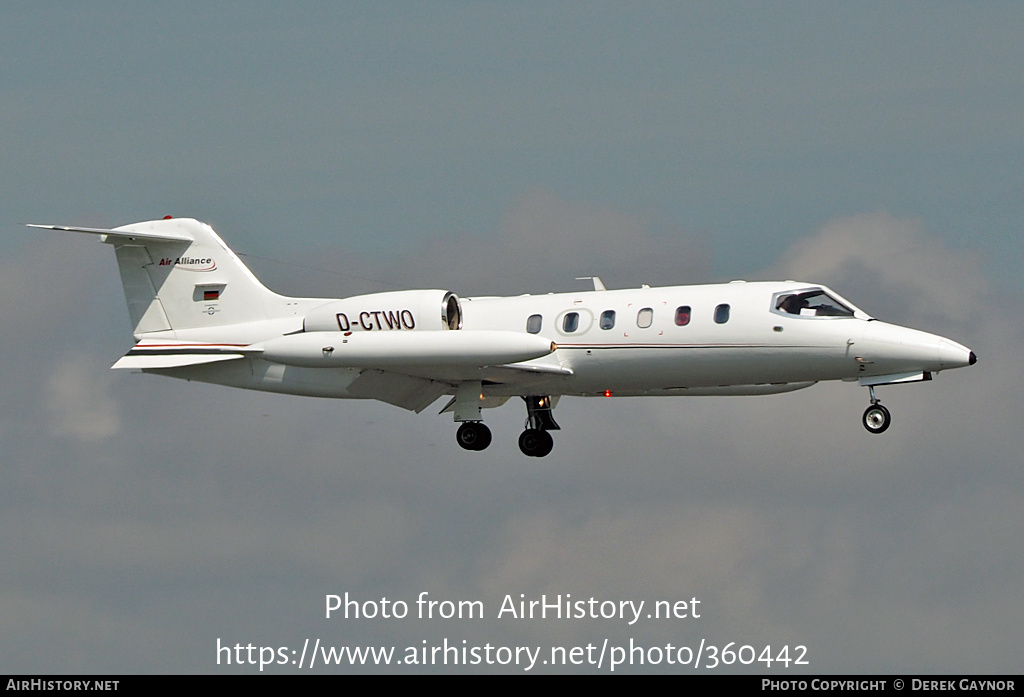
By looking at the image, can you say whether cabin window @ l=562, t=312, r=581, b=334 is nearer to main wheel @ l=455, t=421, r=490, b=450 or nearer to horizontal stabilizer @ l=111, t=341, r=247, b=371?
main wheel @ l=455, t=421, r=490, b=450

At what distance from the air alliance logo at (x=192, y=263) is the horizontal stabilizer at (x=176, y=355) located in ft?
5.58

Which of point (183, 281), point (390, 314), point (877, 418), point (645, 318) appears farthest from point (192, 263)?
point (877, 418)

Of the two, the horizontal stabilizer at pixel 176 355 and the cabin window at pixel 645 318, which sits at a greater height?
the cabin window at pixel 645 318

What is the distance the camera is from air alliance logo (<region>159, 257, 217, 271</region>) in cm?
3588

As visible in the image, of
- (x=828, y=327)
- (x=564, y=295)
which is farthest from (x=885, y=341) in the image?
(x=564, y=295)

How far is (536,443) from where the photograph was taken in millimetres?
35812

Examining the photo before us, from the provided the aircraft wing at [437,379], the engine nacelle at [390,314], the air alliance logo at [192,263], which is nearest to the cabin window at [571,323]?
the aircraft wing at [437,379]

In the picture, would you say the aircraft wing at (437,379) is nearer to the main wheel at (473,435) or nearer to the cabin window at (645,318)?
the main wheel at (473,435)

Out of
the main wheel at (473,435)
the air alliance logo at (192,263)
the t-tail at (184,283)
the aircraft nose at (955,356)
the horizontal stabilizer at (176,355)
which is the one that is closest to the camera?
the aircraft nose at (955,356)

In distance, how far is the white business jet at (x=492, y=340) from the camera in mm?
31578

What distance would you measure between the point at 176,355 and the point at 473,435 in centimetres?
647

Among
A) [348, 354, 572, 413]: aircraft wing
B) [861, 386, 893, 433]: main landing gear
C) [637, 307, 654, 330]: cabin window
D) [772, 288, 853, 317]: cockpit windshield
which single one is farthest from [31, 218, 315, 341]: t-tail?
[861, 386, 893, 433]: main landing gear

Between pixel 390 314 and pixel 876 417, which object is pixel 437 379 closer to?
pixel 390 314

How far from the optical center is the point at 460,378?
33812 mm
